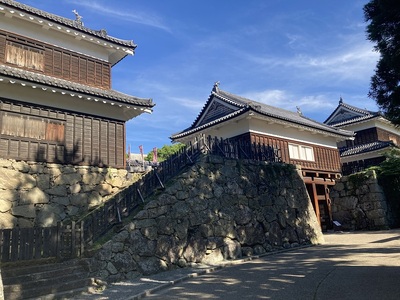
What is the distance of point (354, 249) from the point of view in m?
12.5

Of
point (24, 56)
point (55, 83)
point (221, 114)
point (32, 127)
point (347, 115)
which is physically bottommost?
point (32, 127)

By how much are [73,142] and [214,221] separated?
21.5 feet

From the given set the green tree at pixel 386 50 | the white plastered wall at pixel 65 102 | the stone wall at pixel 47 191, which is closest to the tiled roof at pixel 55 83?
the white plastered wall at pixel 65 102

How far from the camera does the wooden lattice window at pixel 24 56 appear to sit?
12781 millimetres

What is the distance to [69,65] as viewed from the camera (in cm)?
1429

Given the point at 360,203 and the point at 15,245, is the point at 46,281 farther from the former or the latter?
the point at 360,203

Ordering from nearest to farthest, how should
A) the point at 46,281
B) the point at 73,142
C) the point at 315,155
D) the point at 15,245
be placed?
1. the point at 46,281
2. the point at 15,245
3. the point at 73,142
4. the point at 315,155

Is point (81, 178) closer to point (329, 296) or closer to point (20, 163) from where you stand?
point (20, 163)

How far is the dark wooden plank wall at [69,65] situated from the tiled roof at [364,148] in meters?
21.0

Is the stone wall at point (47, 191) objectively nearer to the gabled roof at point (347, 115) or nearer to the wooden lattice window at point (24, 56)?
the wooden lattice window at point (24, 56)

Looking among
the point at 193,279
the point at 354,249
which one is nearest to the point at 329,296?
the point at 193,279

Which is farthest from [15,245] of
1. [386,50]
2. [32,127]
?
[386,50]

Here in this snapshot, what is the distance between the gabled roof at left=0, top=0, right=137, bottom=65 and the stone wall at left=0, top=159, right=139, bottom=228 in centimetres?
593

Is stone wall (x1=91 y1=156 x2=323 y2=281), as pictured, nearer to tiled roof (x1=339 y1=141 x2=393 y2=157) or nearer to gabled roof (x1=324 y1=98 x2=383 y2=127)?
tiled roof (x1=339 y1=141 x2=393 y2=157)
